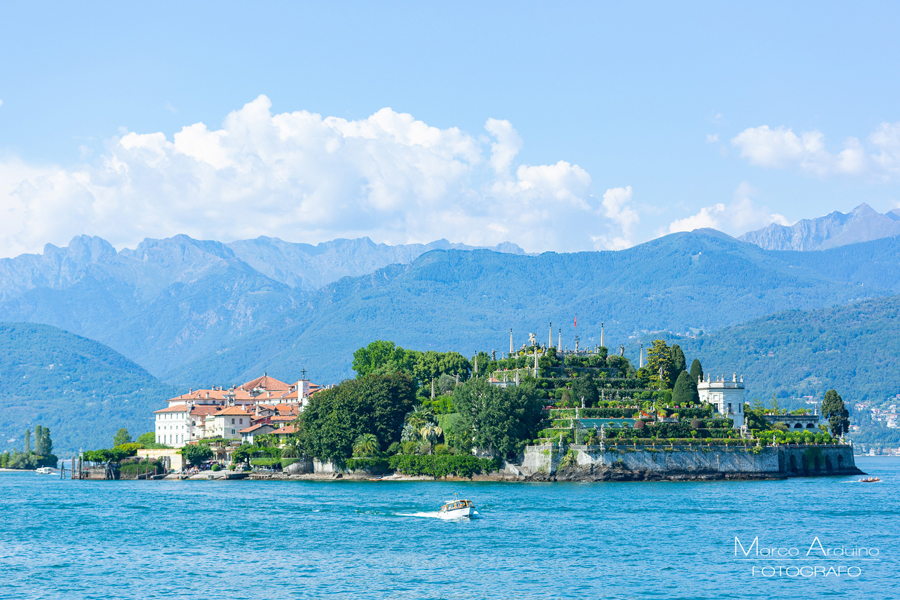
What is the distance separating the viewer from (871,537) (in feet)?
236

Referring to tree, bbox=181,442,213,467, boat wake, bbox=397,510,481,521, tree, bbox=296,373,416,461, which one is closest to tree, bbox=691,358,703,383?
tree, bbox=296,373,416,461

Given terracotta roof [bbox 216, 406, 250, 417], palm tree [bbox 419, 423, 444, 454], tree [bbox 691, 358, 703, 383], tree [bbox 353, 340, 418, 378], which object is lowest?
palm tree [bbox 419, 423, 444, 454]

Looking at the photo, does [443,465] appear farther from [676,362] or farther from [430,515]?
[430,515]

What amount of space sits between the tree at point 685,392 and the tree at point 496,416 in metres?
15.8

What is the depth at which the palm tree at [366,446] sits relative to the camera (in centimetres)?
13138

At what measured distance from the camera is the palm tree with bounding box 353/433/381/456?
431 ft

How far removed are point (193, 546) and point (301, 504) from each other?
2636 centimetres

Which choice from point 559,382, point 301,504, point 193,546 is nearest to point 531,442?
point 559,382

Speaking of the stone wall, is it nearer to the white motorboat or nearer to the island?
the island

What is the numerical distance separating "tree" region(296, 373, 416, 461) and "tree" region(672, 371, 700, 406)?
3263cm

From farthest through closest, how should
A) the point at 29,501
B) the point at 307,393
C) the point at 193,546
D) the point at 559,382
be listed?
the point at 307,393, the point at 559,382, the point at 29,501, the point at 193,546

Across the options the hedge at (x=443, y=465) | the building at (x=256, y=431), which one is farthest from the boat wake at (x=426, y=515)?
the building at (x=256, y=431)

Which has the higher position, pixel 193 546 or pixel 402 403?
pixel 402 403

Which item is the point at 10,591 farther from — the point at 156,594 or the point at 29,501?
the point at 29,501
